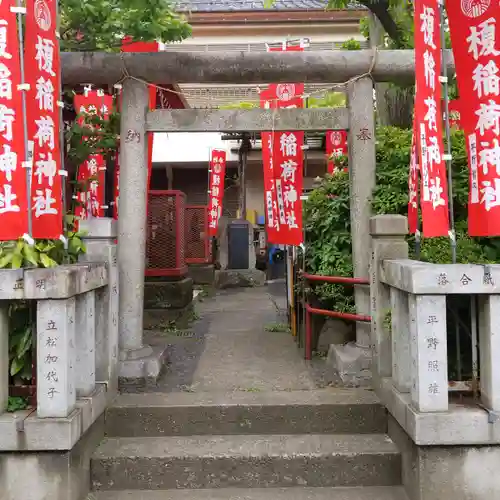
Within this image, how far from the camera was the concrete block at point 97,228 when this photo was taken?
14.5ft

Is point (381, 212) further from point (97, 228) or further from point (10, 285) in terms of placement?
point (10, 285)

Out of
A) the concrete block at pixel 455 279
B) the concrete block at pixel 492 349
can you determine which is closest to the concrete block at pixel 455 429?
the concrete block at pixel 492 349

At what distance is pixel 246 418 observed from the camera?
426 cm

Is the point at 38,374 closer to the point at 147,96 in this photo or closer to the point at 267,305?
the point at 147,96

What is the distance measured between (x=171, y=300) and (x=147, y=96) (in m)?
3.92

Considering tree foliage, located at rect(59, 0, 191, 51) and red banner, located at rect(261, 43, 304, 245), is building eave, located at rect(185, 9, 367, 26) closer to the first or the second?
red banner, located at rect(261, 43, 304, 245)

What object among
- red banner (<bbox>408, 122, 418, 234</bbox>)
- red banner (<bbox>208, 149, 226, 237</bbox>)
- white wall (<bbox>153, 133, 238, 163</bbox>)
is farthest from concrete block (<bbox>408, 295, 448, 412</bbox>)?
white wall (<bbox>153, 133, 238, 163</bbox>)

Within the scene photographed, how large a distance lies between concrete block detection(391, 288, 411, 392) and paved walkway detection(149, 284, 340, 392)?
114cm

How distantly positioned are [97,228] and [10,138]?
4.08 feet

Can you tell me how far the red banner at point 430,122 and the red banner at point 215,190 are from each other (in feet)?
33.1

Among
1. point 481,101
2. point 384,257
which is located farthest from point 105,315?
point 481,101

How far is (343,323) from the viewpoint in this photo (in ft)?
19.2

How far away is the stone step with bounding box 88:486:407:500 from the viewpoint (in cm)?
365

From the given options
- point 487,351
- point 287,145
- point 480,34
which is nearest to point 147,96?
point 287,145
